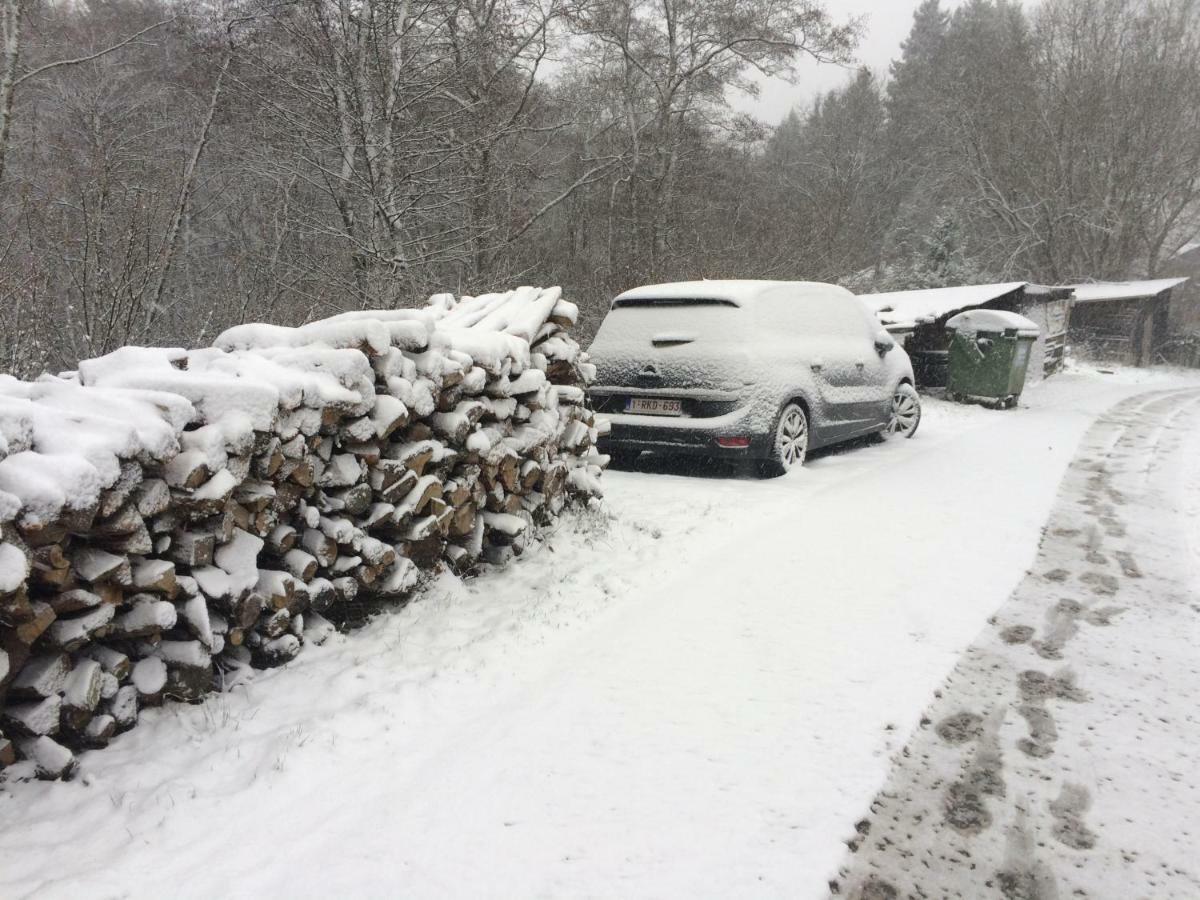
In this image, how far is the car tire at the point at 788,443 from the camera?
6812 mm

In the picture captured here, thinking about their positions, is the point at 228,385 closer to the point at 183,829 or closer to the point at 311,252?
the point at 183,829

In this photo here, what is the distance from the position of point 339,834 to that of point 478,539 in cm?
207

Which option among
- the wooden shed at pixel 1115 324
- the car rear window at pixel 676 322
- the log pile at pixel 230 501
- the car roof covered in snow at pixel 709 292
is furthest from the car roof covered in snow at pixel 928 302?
the wooden shed at pixel 1115 324

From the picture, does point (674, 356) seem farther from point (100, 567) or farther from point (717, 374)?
point (100, 567)

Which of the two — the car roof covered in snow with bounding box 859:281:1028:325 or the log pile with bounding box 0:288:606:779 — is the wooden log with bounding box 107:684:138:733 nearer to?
the log pile with bounding box 0:288:606:779

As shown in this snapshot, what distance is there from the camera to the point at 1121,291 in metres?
28.5

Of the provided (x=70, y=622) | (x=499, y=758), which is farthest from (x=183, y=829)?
(x=499, y=758)

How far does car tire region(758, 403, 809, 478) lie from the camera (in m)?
6.81

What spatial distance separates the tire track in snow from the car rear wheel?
16.0ft

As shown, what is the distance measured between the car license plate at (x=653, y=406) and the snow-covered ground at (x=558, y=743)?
75.5 inches

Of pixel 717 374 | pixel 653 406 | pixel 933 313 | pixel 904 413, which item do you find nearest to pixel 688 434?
pixel 653 406

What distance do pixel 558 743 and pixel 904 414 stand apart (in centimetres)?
820

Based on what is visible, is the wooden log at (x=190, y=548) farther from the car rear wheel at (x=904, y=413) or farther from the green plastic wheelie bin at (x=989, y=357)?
the green plastic wheelie bin at (x=989, y=357)

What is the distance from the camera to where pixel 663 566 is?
4.67 metres
